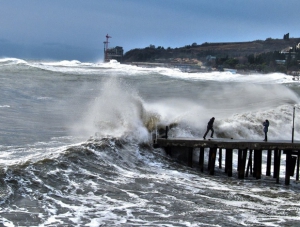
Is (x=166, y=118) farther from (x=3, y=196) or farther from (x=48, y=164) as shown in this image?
(x=3, y=196)

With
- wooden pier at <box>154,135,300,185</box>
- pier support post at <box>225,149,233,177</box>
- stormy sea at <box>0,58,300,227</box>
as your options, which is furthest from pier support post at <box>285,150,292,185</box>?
pier support post at <box>225,149,233,177</box>

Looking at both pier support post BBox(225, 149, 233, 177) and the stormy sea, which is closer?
the stormy sea

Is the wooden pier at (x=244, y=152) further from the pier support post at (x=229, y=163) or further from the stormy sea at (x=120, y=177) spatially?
the stormy sea at (x=120, y=177)

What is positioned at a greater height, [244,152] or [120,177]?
[244,152]

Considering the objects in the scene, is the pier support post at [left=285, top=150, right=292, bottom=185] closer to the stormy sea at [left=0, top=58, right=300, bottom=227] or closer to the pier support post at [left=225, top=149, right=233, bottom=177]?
the stormy sea at [left=0, top=58, right=300, bottom=227]

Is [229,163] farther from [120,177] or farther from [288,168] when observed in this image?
[120,177]

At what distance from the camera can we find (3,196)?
14.1 metres

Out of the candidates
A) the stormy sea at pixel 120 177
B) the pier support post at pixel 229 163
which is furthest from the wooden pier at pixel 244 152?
the stormy sea at pixel 120 177

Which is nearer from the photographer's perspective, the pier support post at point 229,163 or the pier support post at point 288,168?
the pier support post at point 288,168

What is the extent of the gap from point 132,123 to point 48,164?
8.24 meters

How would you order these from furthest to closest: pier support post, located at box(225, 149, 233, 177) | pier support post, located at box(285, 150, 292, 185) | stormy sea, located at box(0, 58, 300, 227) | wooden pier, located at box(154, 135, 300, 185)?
pier support post, located at box(225, 149, 233, 177) < wooden pier, located at box(154, 135, 300, 185) < pier support post, located at box(285, 150, 292, 185) < stormy sea, located at box(0, 58, 300, 227)

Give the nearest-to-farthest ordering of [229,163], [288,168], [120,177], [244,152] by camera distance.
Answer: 1. [120,177]
2. [288,168]
3. [229,163]
4. [244,152]

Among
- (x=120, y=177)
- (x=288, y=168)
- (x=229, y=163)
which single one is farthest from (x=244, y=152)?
(x=120, y=177)

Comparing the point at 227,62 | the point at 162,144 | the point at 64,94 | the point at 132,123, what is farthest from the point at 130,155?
the point at 227,62
